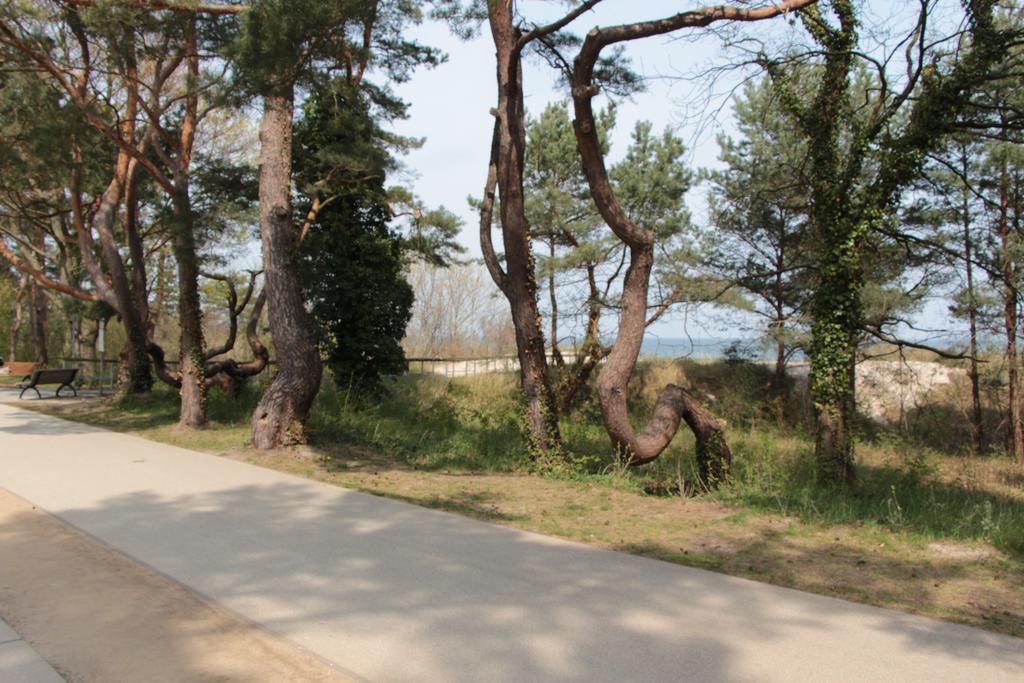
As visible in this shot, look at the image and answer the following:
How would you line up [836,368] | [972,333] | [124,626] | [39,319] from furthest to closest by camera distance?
[39,319] < [972,333] < [836,368] < [124,626]

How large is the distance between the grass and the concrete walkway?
14.0ft

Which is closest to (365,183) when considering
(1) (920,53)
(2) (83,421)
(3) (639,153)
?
(2) (83,421)

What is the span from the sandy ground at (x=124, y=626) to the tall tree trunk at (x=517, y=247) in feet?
21.5

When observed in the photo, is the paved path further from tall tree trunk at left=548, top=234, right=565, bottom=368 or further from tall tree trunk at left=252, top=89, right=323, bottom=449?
tall tree trunk at left=548, top=234, right=565, bottom=368

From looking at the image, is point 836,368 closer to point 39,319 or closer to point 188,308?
point 188,308

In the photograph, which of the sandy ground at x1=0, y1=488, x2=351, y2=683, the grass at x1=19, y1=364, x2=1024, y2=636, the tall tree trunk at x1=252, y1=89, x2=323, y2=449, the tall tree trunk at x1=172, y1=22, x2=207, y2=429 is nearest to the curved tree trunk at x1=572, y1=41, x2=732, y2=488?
the grass at x1=19, y1=364, x2=1024, y2=636

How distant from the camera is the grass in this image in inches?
234

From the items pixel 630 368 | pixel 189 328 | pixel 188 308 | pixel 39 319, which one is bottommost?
pixel 630 368

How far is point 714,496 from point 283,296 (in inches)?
301

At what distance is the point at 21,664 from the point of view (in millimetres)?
3988

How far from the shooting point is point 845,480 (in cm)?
977

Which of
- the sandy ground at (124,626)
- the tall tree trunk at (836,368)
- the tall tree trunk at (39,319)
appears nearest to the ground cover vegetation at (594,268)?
the tall tree trunk at (836,368)

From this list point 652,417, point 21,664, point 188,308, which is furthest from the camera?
point 188,308

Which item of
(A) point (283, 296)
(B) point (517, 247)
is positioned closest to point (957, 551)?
(B) point (517, 247)
